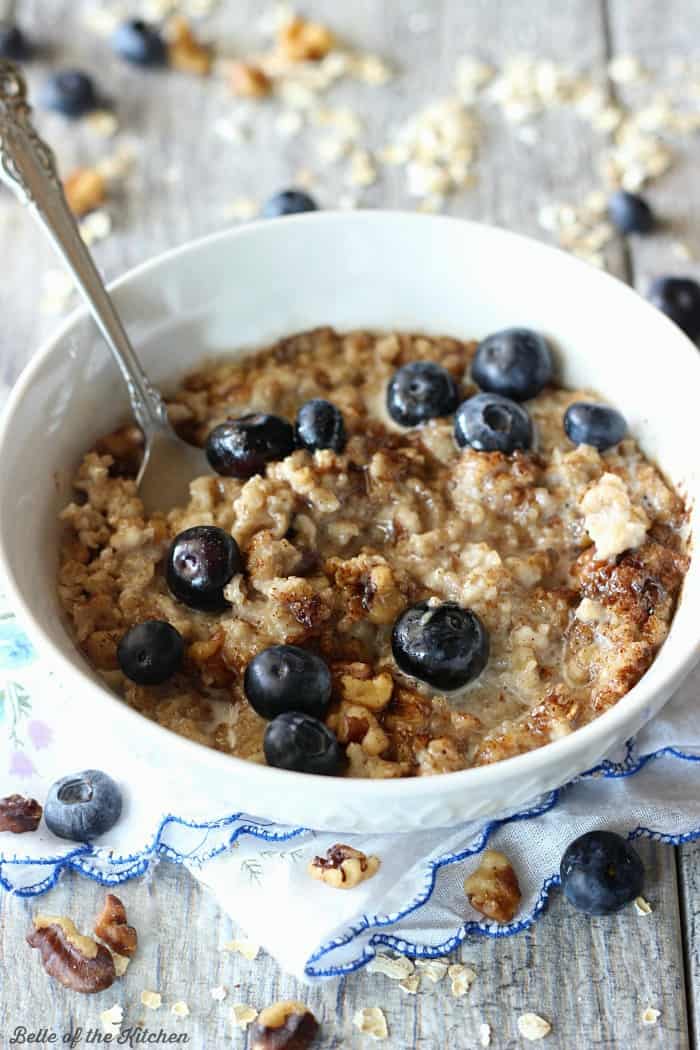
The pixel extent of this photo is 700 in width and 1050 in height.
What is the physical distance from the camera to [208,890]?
1.65 m

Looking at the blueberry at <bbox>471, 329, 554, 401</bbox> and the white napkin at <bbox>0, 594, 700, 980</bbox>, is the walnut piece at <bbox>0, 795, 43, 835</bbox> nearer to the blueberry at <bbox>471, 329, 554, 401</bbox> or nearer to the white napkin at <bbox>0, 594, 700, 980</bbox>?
the white napkin at <bbox>0, 594, 700, 980</bbox>

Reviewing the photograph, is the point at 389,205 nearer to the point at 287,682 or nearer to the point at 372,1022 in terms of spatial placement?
the point at 287,682

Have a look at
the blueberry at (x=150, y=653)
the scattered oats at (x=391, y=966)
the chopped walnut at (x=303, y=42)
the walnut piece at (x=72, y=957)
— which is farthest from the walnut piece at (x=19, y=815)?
the chopped walnut at (x=303, y=42)

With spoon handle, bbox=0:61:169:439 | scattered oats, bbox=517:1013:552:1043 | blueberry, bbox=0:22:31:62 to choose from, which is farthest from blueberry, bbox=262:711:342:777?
blueberry, bbox=0:22:31:62

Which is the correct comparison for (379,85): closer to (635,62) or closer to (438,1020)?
(635,62)

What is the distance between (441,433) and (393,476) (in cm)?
13

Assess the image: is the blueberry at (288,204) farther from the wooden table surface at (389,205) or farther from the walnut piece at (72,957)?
the walnut piece at (72,957)

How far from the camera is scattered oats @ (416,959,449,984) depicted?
1.57 meters

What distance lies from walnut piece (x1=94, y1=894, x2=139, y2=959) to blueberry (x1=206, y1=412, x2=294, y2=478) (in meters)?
0.58

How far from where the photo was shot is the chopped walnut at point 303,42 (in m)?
2.77

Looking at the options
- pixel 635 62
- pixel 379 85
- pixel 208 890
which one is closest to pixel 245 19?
pixel 379 85

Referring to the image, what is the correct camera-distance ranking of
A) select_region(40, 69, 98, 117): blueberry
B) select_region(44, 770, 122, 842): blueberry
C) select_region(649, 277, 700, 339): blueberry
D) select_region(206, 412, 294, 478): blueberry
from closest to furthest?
select_region(44, 770, 122, 842): blueberry
select_region(206, 412, 294, 478): blueberry
select_region(649, 277, 700, 339): blueberry
select_region(40, 69, 98, 117): blueberry

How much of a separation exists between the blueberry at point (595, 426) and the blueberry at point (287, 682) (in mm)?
534

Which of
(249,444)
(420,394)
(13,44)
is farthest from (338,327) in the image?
(13,44)
